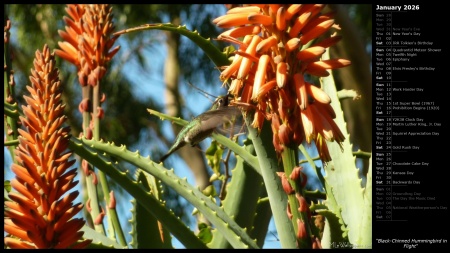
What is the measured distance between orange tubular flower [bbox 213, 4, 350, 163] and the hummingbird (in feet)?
1.35

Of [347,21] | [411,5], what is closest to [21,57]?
[347,21]

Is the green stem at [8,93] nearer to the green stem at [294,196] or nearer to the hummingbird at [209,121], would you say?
the hummingbird at [209,121]

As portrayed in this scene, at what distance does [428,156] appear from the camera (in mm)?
2133

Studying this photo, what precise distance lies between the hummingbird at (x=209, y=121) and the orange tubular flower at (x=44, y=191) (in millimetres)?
705

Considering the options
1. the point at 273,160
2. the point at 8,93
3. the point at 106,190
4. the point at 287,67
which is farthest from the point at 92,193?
the point at 287,67

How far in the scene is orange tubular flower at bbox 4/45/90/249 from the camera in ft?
4.66

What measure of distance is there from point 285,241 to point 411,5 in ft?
2.82

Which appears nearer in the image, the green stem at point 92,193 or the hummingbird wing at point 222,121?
the green stem at point 92,193

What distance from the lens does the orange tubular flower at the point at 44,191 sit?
1.42 m

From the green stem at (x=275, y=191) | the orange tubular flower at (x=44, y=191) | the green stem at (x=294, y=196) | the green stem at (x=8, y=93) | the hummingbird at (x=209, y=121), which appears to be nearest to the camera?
the orange tubular flower at (x=44, y=191)

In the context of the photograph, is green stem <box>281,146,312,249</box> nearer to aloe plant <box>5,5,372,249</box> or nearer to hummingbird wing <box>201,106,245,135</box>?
aloe plant <box>5,5,372,249</box>

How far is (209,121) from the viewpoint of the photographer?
2.29 m

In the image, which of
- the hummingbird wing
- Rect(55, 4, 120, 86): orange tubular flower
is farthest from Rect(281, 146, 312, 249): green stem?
Rect(55, 4, 120, 86): orange tubular flower

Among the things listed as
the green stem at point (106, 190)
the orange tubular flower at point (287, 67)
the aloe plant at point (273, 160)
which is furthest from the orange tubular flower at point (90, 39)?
the orange tubular flower at point (287, 67)
